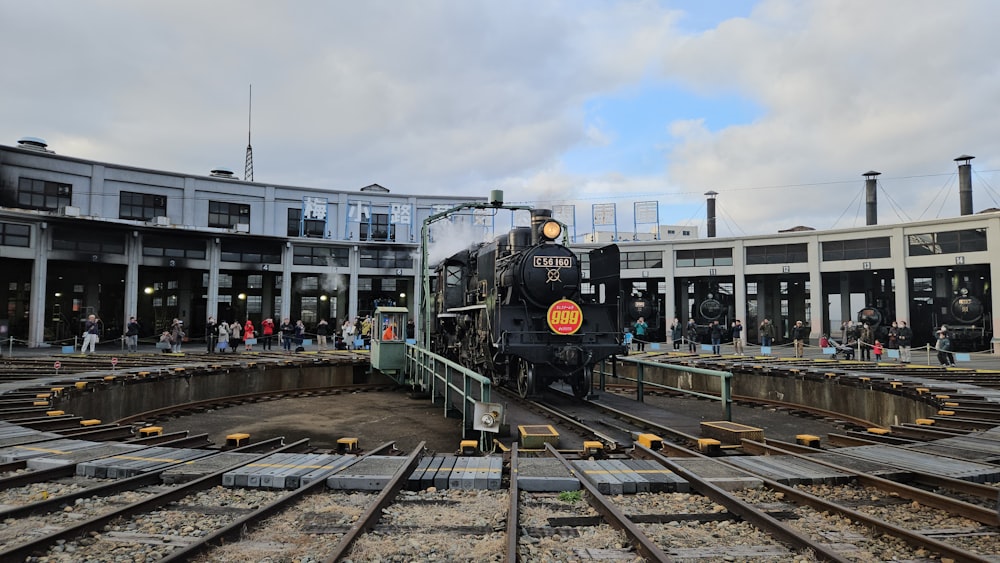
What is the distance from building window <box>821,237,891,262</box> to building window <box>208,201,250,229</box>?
1187 inches

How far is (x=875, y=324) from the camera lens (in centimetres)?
2708

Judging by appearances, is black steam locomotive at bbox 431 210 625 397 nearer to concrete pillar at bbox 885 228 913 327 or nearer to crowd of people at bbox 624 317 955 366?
crowd of people at bbox 624 317 955 366

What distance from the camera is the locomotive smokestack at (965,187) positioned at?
1176 inches

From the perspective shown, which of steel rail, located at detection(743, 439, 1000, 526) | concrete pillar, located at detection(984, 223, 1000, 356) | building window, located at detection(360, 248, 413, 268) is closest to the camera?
steel rail, located at detection(743, 439, 1000, 526)

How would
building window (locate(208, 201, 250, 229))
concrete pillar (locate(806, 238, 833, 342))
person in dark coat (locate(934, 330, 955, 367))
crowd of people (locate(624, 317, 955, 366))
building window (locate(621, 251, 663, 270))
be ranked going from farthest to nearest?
building window (locate(621, 251, 663, 270))
building window (locate(208, 201, 250, 229))
concrete pillar (locate(806, 238, 833, 342))
crowd of people (locate(624, 317, 955, 366))
person in dark coat (locate(934, 330, 955, 367))

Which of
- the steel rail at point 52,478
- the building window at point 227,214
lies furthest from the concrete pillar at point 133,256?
the steel rail at point 52,478

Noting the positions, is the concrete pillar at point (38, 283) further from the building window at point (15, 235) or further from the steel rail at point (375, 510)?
the steel rail at point (375, 510)

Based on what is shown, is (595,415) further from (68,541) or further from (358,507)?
(68,541)

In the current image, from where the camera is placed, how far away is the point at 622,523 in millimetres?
3982

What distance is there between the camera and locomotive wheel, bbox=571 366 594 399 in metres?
11.8

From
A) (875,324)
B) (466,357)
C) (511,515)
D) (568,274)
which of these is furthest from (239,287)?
(875,324)

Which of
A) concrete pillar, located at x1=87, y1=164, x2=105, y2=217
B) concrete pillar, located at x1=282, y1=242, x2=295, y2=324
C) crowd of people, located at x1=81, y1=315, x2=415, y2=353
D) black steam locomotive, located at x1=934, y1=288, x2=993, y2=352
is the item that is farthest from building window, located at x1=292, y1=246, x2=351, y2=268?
black steam locomotive, located at x1=934, y1=288, x2=993, y2=352

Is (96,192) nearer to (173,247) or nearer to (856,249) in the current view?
(173,247)

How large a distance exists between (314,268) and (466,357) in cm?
1826
